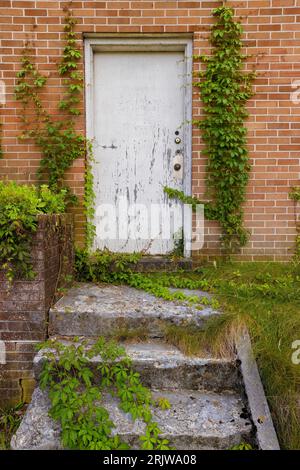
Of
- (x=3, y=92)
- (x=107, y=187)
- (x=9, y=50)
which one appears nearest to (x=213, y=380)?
(x=107, y=187)

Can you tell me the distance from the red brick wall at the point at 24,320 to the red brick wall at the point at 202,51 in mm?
1219

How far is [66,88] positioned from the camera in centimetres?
388

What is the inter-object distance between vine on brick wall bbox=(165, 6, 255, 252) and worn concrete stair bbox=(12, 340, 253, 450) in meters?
1.63

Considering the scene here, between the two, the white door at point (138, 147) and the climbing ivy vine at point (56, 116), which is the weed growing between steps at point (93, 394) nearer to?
the white door at point (138, 147)

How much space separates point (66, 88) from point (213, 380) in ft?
10.3

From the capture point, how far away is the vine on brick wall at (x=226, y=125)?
3775 mm

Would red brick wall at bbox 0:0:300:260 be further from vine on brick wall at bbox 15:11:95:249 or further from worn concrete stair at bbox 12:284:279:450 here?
worn concrete stair at bbox 12:284:279:450

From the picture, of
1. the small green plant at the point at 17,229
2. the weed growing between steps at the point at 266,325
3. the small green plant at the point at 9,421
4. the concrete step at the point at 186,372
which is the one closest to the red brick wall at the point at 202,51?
the weed growing between steps at the point at 266,325

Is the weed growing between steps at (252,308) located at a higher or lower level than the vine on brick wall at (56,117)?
lower

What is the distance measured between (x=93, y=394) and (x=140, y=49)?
3.41 metres

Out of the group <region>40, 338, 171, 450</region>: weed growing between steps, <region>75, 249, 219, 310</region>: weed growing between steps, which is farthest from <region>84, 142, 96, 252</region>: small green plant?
<region>40, 338, 171, 450</region>: weed growing between steps

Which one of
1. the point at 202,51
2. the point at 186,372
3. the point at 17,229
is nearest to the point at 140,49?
the point at 202,51
